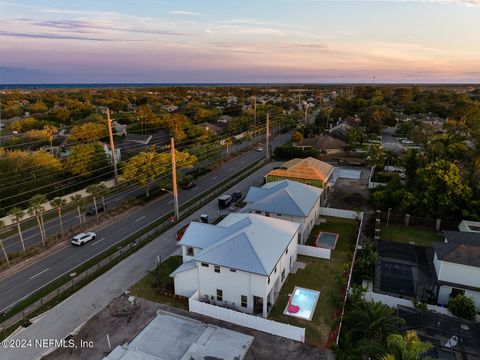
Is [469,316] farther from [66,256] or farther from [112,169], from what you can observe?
[112,169]

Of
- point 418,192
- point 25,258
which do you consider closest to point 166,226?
point 25,258

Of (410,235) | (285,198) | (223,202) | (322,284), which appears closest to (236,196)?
(223,202)

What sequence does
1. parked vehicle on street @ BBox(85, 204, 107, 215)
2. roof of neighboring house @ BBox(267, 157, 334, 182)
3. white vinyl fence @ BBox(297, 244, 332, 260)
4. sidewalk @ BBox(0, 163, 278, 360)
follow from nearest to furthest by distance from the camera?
sidewalk @ BBox(0, 163, 278, 360), white vinyl fence @ BBox(297, 244, 332, 260), parked vehicle on street @ BBox(85, 204, 107, 215), roof of neighboring house @ BBox(267, 157, 334, 182)

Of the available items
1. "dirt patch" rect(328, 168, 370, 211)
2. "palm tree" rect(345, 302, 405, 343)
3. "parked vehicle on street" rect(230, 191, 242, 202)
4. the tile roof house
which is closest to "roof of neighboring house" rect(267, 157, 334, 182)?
the tile roof house

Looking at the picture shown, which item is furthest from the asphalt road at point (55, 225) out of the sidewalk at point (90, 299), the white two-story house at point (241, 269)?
the white two-story house at point (241, 269)

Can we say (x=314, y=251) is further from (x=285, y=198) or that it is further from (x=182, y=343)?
(x=182, y=343)

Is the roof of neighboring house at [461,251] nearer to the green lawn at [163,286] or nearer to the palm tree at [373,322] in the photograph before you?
the palm tree at [373,322]

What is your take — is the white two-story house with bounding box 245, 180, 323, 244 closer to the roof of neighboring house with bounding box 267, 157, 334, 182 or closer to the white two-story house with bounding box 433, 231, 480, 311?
the roof of neighboring house with bounding box 267, 157, 334, 182
